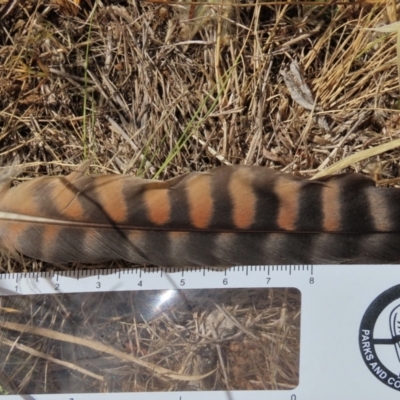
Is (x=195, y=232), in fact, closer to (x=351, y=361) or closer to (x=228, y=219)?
(x=228, y=219)

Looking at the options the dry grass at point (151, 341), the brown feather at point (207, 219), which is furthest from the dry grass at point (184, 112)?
the brown feather at point (207, 219)

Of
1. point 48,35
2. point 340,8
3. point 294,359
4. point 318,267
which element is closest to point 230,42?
point 340,8

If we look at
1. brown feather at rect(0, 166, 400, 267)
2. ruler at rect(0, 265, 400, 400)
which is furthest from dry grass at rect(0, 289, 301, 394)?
brown feather at rect(0, 166, 400, 267)

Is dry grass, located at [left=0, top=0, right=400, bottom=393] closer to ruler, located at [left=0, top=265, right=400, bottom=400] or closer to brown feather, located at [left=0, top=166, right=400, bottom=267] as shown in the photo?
ruler, located at [left=0, top=265, right=400, bottom=400]

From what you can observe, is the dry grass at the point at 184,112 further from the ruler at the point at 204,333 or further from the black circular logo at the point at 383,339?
the black circular logo at the point at 383,339

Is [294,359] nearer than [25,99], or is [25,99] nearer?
[294,359]

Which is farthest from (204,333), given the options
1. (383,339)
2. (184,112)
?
(184,112)
